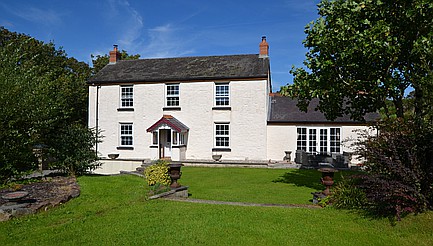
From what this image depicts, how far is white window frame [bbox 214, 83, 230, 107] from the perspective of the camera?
2380 centimetres

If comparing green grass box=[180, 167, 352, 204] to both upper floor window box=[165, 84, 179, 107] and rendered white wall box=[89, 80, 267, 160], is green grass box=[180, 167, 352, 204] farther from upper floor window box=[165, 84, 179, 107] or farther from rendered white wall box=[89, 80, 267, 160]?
upper floor window box=[165, 84, 179, 107]

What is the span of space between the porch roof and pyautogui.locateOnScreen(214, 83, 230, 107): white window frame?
121 inches

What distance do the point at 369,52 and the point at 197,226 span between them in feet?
24.4

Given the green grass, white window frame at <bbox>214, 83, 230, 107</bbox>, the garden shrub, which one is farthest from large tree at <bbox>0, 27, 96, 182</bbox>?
the garden shrub

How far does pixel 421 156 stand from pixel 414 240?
2483 mm

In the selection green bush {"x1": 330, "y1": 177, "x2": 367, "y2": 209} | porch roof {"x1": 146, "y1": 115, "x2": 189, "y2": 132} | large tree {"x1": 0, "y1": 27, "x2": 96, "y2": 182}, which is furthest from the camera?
porch roof {"x1": 146, "y1": 115, "x2": 189, "y2": 132}

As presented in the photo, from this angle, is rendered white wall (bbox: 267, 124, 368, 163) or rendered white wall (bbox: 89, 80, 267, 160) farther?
rendered white wall (bbox: 267, 124, 368, 163)

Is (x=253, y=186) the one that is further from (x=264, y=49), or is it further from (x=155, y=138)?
(x=264, y=49)

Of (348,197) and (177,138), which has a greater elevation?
(177,138)

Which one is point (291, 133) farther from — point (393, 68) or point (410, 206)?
point (410, 206)

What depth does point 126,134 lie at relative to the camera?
998 inches

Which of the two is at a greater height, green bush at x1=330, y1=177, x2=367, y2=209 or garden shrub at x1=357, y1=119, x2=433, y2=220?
garden shrub at x1=357, y1=119, x2=433, y2=220

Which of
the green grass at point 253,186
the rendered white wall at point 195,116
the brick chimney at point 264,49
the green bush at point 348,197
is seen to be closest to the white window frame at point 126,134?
the rendered white wall at point 195,116

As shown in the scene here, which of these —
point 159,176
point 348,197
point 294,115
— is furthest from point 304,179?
point 294,115
